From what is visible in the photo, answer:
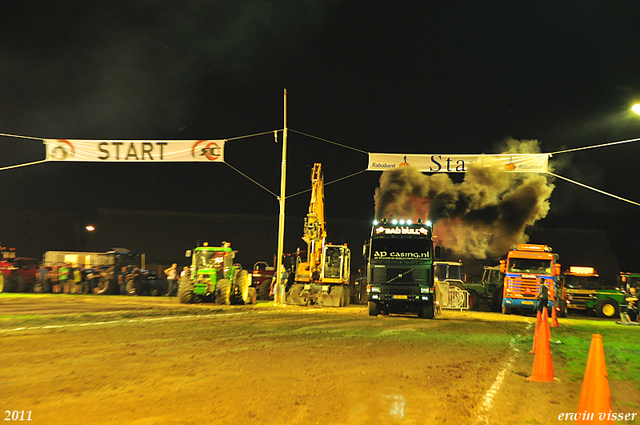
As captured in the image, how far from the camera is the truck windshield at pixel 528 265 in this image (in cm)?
2702

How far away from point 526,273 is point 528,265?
43 centimetres

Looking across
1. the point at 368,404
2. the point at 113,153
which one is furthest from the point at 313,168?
the point at 368,404

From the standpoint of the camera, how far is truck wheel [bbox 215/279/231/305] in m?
25.5

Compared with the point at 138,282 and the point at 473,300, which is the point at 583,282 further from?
the point at 138,282

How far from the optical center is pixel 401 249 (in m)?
21.6

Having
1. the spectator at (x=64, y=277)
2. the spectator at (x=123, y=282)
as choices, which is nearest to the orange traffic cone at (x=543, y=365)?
the spectator at (x=123, y=282)

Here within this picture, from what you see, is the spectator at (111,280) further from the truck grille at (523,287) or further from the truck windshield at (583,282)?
the truck windshield at (583,282)

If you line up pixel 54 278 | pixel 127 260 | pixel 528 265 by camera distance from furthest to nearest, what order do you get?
pixel 127 260
pixel 54 278
pixel 528 265

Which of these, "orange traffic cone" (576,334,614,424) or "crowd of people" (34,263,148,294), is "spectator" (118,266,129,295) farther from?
"orange traffic cone" (576,334,614,424)

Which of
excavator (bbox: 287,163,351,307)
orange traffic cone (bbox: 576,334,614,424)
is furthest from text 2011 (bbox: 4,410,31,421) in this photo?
excavator (bbox: 287,163,351,307)

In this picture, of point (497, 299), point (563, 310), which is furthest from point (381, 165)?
point (563, 310)

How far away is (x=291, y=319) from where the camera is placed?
19.4 meters

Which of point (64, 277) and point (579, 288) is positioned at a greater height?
point (579, 288)

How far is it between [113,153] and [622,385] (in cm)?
2093
